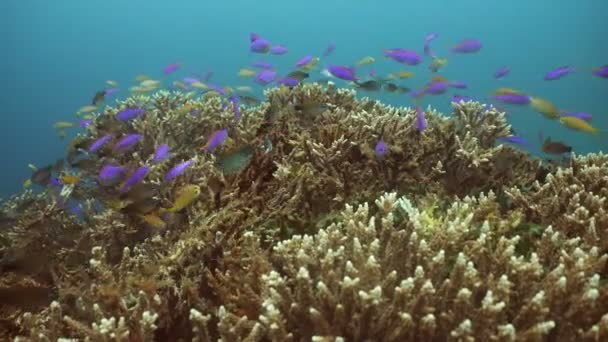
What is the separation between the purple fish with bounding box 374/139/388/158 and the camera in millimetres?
4066

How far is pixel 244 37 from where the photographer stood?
91.2 m

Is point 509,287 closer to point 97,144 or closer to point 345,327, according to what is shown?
point 345,327

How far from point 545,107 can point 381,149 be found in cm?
293

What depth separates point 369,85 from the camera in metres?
6.92

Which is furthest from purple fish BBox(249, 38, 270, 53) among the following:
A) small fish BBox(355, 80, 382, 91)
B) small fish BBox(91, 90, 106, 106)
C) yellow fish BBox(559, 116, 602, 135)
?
yellow fish BBox(559, 116, 602, 135)

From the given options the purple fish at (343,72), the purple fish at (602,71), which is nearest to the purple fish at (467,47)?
the purple fish at (602,71)

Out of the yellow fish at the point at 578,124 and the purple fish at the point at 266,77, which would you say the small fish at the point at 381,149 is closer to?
the yellow fish at the point at 578,124

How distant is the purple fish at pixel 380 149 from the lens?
160 inches

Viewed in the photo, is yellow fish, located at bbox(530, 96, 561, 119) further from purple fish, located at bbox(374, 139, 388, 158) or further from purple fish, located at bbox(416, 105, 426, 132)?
purple fish, located at bbox(374, 139, 388, 158)

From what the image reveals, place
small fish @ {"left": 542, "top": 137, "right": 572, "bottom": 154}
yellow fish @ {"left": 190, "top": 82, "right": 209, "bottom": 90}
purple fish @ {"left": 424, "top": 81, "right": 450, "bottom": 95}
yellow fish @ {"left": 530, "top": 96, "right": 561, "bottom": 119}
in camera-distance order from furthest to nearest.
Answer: yellow fish @ {"left": 190, "top": 82, "right": 209, "bottom": 90} → purple fish @ {"left": 424, "top": 81, "right": 450, "bottom": 95} → yellow fish @ {"left": 530, "top": 96, "right": 561, "bottom": 119} → small fish @ {"left": 542, "top": 137, "right": 572, "bottom": 154}

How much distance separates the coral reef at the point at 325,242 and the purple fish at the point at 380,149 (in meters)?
0.10

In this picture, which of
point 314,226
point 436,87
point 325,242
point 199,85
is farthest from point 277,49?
point 325,242

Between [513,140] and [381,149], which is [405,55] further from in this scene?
[381,149]

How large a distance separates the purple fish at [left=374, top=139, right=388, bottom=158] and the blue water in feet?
184
